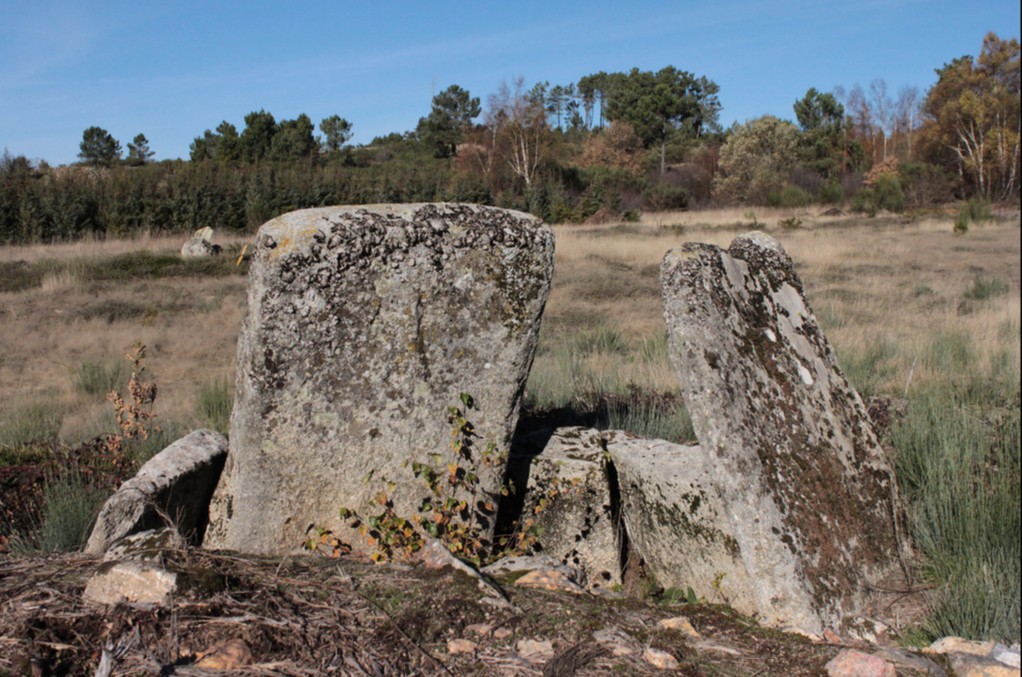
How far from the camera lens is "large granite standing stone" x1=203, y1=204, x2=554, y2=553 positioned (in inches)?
136

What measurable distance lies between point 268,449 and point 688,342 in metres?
1.77

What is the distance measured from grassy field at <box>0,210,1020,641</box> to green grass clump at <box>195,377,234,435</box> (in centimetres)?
2

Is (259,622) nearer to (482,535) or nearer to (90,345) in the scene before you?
(482,535)

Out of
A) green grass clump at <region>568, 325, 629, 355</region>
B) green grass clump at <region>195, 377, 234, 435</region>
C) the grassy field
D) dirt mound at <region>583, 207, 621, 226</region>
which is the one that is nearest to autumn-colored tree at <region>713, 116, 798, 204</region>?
dirt mound at <region>583, 207, 621, 226</region>

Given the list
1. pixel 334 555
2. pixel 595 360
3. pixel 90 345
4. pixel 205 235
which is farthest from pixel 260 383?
pixel 205 235

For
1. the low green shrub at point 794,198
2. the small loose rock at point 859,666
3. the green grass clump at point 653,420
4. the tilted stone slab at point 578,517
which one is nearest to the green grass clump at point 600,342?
the green grass clump at point 653,420

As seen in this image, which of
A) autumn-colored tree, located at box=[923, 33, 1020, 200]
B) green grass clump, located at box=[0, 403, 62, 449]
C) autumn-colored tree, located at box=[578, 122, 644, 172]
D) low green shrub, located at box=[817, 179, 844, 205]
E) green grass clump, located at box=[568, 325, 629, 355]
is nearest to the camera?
green grass clump, located at box=[0, 403, 62, 449]

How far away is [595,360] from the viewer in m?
8.33

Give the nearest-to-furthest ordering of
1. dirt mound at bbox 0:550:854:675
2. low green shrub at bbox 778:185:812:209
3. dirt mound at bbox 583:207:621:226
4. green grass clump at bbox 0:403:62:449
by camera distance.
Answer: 1. dirt mound at bbox 0:550:854:675
2. green grass clump at bbox 0:403:62:449
3. dirt mound at bbox 583:207:621:226
4. low green shrub at bbox 778:185:812:209

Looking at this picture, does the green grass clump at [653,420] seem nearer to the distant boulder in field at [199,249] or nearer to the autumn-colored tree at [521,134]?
the distant boulder in field at [199,249]

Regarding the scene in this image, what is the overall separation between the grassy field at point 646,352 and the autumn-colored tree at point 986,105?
5.94 feet

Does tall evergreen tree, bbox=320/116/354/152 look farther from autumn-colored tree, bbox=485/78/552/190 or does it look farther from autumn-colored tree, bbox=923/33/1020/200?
autumn-colored tree, bbox=923/33/1020/200

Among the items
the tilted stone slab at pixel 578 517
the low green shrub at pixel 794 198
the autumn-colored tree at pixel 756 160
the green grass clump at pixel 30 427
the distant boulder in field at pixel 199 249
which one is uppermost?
the autumn-colored tree at pixel 756 160

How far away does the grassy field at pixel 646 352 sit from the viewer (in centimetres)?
383
